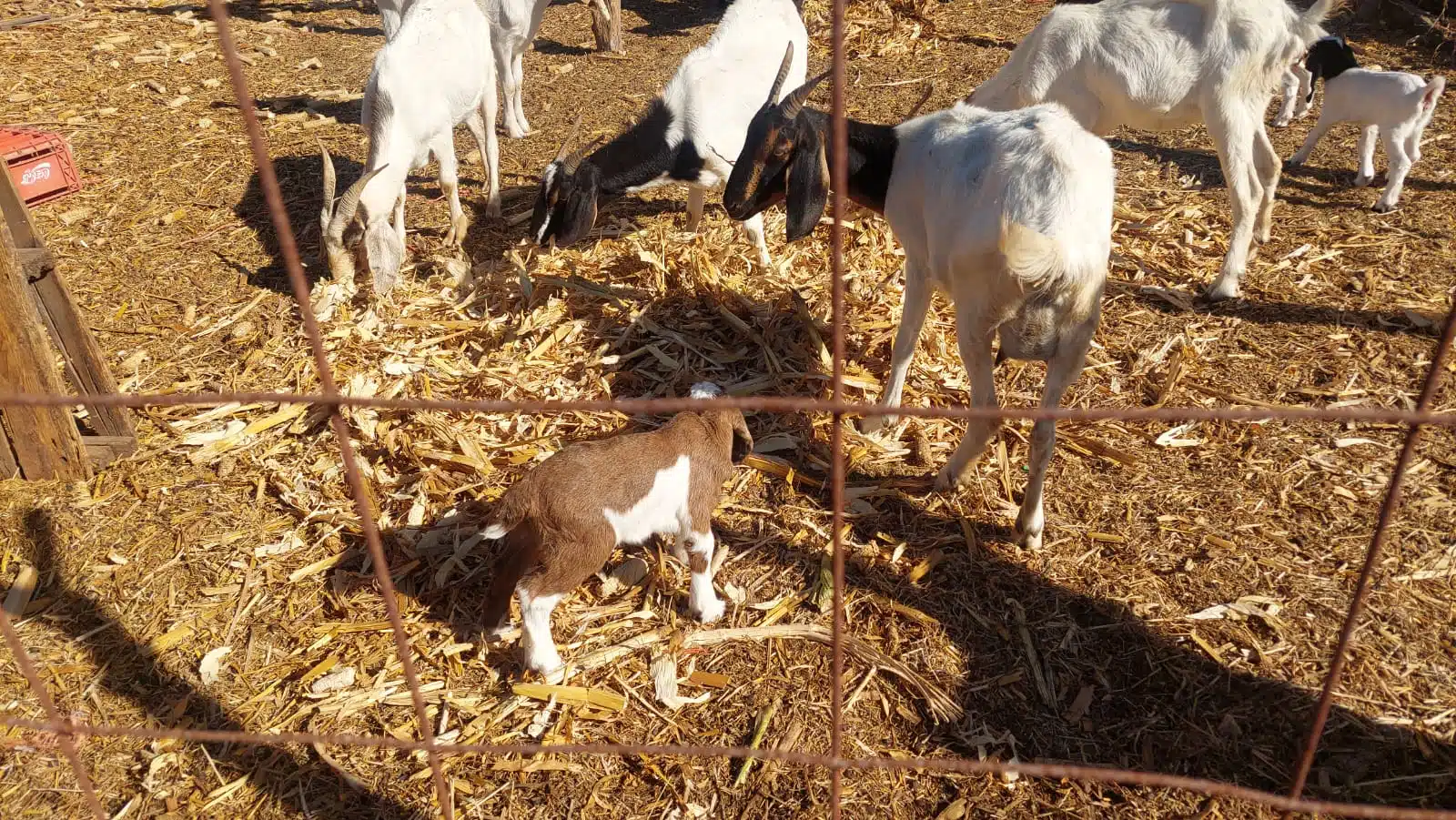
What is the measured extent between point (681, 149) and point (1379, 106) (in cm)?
527

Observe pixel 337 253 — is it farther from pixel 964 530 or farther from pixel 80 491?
pixel 964 530

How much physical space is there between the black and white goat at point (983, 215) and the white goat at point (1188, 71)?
1932 millimetres

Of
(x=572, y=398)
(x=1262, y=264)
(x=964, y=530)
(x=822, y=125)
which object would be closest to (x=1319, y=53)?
(x=1262, y=264)

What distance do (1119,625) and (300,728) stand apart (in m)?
3.33

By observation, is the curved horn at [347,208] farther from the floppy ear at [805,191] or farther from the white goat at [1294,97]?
the white goat at [1294,97]

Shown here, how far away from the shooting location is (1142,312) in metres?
5.91

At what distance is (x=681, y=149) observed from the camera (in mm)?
6684

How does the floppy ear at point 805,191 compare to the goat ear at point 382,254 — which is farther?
the goat ear at point 382,254

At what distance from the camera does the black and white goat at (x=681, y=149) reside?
21.1ft

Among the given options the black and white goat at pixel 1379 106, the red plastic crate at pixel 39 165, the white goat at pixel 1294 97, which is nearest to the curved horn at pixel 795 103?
the black and white goat at pixel 1379 106

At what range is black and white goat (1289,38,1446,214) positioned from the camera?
671 centimetres

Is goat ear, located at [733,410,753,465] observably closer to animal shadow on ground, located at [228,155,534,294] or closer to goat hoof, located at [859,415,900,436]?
goat hoof, located at [859,415,900,436]

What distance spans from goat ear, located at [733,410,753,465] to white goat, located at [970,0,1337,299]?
3.61 meters

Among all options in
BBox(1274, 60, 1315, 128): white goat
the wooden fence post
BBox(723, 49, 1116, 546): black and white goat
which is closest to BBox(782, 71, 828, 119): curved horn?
BBox(723, 49, 1116, 546): black and white goat
